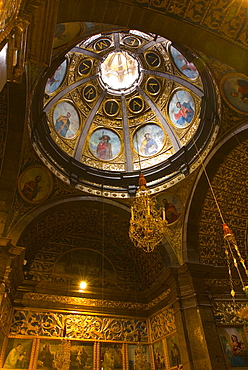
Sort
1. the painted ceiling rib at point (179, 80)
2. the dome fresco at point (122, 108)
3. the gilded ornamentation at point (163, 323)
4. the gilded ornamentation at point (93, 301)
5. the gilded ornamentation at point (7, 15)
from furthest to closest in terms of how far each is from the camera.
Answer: the dome fresco at point (122, 108)
the painted ceiling rib at point (179, 80)
the gilded ornamentation at point (93, 301)
the gilded ornamentation at point (163, 323)
the gilded ornamentation at point (7, 15)

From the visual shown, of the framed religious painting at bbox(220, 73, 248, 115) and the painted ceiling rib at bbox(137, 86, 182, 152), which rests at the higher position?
the painted ceiling rib at bbox(137, 86, 182, 152)

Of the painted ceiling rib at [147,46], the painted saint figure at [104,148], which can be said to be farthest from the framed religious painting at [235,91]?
the painted saint figure at [104,148]

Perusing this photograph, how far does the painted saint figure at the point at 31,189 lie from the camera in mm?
9555

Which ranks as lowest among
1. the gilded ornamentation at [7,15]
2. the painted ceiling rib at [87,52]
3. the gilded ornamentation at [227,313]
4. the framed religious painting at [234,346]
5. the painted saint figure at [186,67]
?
the framed religious painting at [234,346]

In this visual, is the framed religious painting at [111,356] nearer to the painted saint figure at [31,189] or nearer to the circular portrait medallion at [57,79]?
the painted saint figure at [31,189]

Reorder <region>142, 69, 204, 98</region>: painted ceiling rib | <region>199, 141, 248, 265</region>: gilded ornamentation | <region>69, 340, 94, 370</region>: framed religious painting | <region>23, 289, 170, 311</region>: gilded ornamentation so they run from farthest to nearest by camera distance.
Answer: <region>142, 69, 204, 98</region>: painted ceiling rib
<region>23, 289, 170, 311</region>: gilded ornamentation
<region>199, 141, 248, 265</region>: gilded ornamentation
<region>69, 340, 94, 370</region>: framed religious painting

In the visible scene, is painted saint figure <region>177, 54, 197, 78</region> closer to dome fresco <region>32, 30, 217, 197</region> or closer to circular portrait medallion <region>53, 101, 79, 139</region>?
dome fresco <region>32, 30, 217, 197</region>

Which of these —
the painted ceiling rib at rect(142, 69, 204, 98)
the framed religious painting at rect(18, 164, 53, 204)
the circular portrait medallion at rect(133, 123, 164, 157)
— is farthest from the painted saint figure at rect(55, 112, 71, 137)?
the painted ceiling rib at rect(142, 69, 204, 98)

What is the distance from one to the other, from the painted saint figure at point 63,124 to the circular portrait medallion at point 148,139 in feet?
9.45

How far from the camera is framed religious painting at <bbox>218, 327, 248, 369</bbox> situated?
826 cm

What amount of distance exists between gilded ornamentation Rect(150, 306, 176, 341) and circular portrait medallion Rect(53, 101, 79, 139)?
24.1ft

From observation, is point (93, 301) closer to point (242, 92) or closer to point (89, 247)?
point (89, 247)

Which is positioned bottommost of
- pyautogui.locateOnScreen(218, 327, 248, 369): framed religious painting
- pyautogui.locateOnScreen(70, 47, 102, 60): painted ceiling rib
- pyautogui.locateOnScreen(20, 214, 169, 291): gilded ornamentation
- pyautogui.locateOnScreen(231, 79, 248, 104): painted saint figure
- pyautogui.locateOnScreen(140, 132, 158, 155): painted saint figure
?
pyautogui.locateOnScreen(218, 327, 248, 369): framed religious painting

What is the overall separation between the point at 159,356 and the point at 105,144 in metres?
8.10
